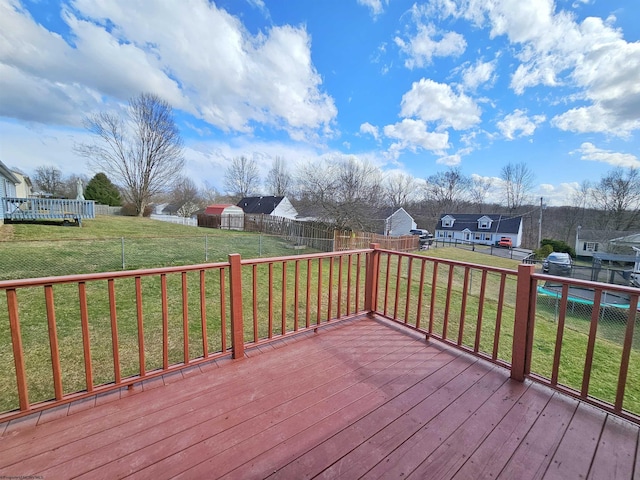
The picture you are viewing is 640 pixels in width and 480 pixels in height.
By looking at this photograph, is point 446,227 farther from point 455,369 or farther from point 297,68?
point 455,369

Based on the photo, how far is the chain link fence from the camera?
5.96m

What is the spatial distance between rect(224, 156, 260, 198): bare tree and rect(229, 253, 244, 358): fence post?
33.1m

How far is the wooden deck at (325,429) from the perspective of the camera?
135 centimetres

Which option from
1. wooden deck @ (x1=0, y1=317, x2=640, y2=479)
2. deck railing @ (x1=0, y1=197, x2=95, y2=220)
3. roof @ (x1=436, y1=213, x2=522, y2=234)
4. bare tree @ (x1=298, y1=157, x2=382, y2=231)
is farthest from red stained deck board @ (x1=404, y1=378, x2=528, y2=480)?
roof @ (x1=436, y1=213, x2=522, y2=234)

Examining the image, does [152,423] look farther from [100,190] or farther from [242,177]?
[242,177]

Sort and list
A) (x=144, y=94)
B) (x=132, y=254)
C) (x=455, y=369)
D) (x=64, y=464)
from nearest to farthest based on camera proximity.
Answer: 1. (x=64, y=464)
2. (x=455, y=369)
3. (x=132, y=254)
4. (x=144, y=94)

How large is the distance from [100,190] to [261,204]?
1393cm

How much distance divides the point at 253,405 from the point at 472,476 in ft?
4.26

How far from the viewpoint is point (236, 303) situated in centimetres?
233

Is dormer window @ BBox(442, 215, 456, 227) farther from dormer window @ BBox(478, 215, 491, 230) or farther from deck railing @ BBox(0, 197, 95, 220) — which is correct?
deck railing @ BBox(0, 197, 95, 220)

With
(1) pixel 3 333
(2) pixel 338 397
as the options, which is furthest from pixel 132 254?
(2) pixel 338 397

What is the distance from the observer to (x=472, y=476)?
4.34ft

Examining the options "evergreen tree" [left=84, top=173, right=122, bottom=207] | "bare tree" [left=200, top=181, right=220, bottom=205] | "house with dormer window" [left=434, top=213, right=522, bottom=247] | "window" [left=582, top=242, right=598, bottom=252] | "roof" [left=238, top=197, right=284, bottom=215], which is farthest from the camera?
"bare tree" [left=200, top=181, right=220, bottom=205]

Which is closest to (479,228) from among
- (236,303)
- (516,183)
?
(516,183)
